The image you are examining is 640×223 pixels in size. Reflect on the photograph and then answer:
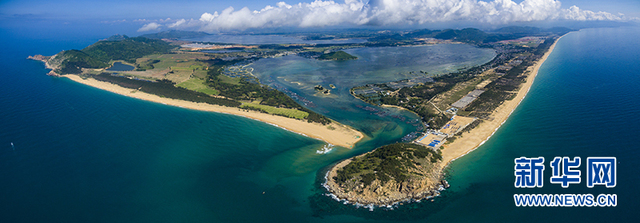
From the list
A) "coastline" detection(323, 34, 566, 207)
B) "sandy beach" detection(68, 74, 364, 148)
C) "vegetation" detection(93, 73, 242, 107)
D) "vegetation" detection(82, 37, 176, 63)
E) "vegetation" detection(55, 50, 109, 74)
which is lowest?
"coastline" detection(323, 34, 566, 207)

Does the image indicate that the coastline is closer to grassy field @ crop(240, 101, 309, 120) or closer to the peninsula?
the peninsula

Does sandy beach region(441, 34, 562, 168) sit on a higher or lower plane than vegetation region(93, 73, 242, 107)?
lower

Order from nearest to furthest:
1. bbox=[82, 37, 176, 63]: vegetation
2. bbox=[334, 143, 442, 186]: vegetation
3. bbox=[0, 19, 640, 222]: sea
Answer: bbox=[0, 19, 640, 222]: sea
bbox=[334, 143, 442, 186]: vegetation
bbox=[82, 37, 176, 63]: vegetation

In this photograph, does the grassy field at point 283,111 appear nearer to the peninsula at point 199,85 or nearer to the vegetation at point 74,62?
the peninsula at point 199,85

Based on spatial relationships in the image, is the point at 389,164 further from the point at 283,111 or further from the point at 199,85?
the point at 199,85

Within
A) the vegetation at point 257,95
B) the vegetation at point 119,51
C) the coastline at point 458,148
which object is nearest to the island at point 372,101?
the coastline at point 458,148

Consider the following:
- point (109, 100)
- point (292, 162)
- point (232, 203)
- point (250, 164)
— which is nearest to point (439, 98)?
point (292, 162)

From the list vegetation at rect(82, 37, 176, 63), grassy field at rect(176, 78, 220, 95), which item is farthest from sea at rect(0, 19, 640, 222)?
vegetation at rect(82, 37, 176, 63)
